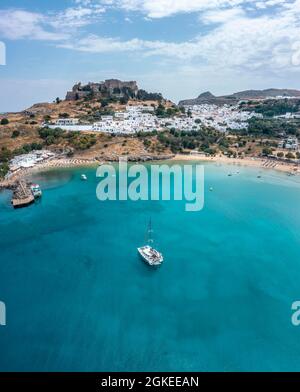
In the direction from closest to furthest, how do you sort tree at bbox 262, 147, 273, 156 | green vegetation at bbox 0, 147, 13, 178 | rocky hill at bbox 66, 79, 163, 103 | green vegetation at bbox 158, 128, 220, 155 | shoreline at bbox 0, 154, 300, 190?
green vegetation at bbox 0, 147, 13, 178 → shoreline at bbox 0, 154, 300, 190 → tree at bbox 262, 147, 273, 156 → green vegetation at bbox 158, 128, 220, 155 → rocky hill at bbox 66, 79, 163, 103

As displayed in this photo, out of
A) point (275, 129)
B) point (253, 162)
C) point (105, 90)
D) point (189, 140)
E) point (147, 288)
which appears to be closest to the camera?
point (147, 288)

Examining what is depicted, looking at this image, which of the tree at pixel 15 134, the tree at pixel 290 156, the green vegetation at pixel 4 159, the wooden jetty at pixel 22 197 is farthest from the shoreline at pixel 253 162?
the wooden jetty at pixel 22 197

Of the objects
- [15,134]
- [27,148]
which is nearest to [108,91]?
[15,134]

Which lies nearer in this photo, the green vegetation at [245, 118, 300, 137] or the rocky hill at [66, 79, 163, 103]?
the green vegetation at [245, 118, 300, 137]

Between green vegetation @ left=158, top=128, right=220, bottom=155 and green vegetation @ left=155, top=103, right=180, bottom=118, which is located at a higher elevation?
green vegetation @ left=155, top=103, right=180, bottom=118

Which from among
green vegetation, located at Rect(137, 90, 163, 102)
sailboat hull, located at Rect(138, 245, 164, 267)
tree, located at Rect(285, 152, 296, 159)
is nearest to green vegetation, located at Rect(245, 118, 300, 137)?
tree, located at Rect(285, 152, 296, 159)
